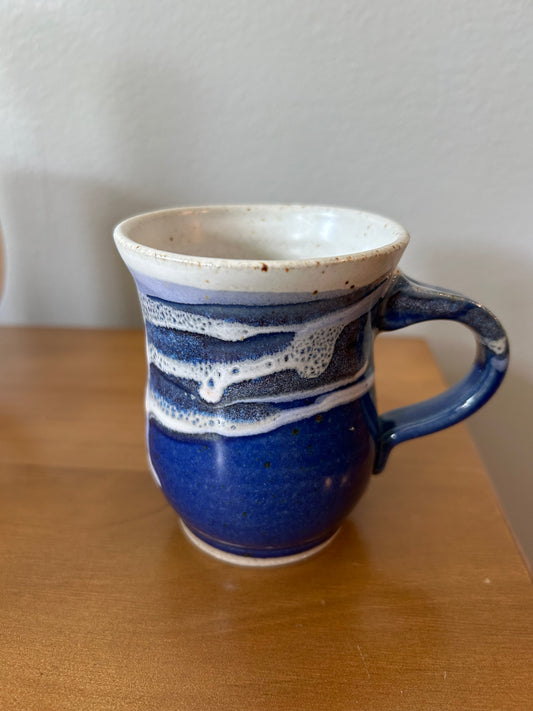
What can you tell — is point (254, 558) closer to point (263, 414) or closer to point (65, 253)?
point (263, 414)

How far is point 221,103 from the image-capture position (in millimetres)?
572

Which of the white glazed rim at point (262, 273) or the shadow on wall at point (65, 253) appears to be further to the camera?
the shadow on wall at point (65, 253)


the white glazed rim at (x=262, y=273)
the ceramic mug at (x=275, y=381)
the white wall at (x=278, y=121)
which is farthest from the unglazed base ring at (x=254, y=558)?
the white wall at (x=278, y=121)

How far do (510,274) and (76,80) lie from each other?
0.50m

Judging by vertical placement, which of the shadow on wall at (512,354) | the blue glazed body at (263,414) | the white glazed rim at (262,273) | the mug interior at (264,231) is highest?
the white glazed rim at (262,273)

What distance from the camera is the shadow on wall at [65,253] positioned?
63 cm

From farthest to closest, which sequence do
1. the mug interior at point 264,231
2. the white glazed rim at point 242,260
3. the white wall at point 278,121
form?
the white wall at point 278,121, the mug interior at point 264,231, the white glazed rim at point 242,260

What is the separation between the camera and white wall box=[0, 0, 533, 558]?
54cm

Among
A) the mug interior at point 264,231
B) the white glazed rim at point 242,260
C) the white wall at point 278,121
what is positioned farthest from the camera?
the white wall at point 278,121

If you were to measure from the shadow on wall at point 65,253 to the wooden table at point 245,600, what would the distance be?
0.79ft

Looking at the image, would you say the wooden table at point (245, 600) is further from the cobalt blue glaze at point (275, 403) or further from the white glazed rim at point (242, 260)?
the white glazed rim at point (242, 260)

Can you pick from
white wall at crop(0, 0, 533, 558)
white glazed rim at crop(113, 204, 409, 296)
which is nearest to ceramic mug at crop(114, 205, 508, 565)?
white glazed rim at crop(113, 204, 409, 296)

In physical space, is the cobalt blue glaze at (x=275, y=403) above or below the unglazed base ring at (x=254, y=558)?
above

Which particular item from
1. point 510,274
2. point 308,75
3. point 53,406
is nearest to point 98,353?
point 53,406
